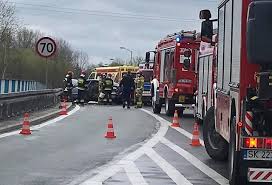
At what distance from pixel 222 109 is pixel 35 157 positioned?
4.12 m

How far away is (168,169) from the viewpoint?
11484mm

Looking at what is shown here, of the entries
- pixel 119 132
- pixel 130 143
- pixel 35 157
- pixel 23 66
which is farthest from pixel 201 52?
pixel 23 66

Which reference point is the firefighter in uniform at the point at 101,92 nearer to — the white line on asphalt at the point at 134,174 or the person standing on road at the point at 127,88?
the person standing on road at the point at 127,88

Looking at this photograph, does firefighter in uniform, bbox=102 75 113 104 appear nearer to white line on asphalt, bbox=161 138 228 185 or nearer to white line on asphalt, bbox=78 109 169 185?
white line on asphalt, bbox=78 109 169 185

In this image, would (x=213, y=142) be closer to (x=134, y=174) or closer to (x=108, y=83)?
(x=134, y=174)

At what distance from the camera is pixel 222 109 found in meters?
10.9

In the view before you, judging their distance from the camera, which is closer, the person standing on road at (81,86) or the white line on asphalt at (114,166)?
the white line on asphalt at (114,166)

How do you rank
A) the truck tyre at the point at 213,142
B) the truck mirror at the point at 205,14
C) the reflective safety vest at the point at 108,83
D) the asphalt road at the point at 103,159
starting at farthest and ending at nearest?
the reflective safety vest at the point at 108,83
the truck tyre at the point at 213,142
the truck mirror at the point at 205,14
the asphalt road at the point at 103,159

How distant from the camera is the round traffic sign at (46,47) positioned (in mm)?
24781

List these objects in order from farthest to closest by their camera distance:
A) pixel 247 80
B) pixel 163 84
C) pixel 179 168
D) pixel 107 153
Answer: pixel 163 84
pixel 107 153
pixel 179 168
pixel 247 80

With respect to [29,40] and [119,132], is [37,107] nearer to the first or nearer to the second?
[119,132]

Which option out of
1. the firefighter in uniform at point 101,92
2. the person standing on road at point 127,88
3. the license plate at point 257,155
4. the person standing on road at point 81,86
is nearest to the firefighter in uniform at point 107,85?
the firefighter in uniform at point 101,92

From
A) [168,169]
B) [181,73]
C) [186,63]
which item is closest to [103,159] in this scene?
[168,169]

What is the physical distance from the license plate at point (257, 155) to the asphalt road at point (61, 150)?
3043 mm
